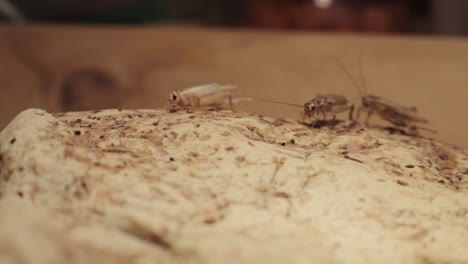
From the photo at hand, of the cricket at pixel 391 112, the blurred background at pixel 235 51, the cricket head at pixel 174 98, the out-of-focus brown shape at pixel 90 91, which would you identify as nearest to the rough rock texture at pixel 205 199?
the cricket head at pixel 174 98

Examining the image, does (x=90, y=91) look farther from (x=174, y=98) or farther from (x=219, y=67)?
(x=174, y=98)

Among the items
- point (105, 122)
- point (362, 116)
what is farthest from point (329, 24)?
point (105, 122)

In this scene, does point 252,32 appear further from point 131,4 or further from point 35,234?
point 35,234

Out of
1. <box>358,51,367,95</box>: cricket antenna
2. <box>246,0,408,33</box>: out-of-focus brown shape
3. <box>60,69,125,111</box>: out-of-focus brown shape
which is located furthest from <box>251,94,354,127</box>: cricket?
<box>246,0,408,33</box>: out-of-focus brown shape

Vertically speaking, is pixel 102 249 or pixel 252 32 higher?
pixel 252 32

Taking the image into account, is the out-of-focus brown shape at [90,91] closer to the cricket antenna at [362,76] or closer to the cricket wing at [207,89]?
the cricket wing at [207,89]
